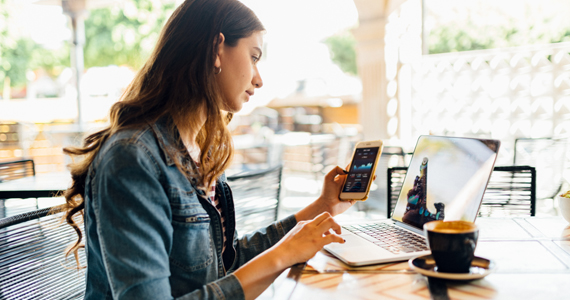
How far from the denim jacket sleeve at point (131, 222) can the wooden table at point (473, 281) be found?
0.75 ft

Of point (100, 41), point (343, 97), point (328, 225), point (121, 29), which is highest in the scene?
point (121, 29)

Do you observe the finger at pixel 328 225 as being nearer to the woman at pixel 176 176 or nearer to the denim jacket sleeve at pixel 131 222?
the woman at pixel 176 176

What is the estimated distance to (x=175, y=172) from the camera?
0.95 meters

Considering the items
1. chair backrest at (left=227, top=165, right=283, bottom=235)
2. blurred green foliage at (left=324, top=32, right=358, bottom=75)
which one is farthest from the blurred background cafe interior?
blurred green foliage at (left=324, top=32, right=358, bottom=75)

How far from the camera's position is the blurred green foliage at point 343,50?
66.0ft

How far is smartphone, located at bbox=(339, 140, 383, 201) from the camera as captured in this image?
1.26 m

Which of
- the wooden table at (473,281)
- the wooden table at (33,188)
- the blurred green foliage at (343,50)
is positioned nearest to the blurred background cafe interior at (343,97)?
the wooden table at (33,188)

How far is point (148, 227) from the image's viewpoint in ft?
2.73

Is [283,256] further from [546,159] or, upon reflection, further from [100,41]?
[100,41]

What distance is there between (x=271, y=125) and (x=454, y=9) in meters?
7.28

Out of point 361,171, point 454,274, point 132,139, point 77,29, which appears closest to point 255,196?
point 361,171

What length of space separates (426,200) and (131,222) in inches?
28.6

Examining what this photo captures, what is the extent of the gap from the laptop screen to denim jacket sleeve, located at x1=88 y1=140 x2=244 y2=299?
1.95 feet

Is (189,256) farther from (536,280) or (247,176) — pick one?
(247,176)
